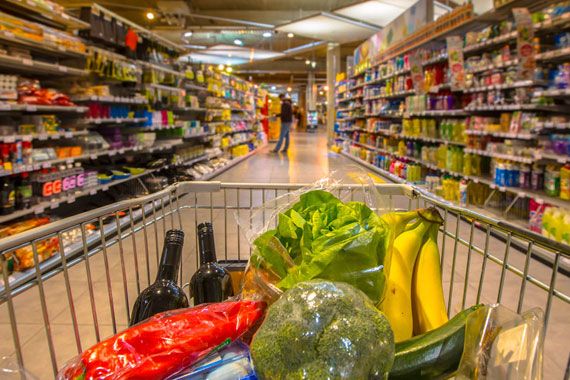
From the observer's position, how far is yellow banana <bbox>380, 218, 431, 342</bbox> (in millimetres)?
992

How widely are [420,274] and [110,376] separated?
0.84m

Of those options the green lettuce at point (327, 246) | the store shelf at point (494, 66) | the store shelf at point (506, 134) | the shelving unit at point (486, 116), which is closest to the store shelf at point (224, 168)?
the shelving unit at point (486, 116)

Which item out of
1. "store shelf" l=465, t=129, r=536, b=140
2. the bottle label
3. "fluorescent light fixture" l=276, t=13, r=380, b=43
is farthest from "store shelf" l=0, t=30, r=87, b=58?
"fluorescent light fixture" l=276, t=13, r=380, b=43

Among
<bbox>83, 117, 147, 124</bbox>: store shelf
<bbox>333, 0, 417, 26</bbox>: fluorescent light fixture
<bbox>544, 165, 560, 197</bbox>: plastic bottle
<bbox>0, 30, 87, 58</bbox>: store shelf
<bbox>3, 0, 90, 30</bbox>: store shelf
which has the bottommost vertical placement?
<bbox>544, 165, 560, 197</bbox>: plastic bottle

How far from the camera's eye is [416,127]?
6.90 metres

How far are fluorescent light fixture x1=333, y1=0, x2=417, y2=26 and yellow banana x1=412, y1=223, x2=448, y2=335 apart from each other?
7562 mm

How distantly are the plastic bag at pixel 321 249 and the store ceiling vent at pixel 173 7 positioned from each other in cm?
1136

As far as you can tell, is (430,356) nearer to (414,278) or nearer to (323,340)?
(323,340)

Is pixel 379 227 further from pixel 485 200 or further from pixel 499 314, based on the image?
pixel 485 200

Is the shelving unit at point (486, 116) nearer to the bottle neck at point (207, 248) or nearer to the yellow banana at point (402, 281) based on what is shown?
the yellow banana at point (402, 281)

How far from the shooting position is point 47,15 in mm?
3951

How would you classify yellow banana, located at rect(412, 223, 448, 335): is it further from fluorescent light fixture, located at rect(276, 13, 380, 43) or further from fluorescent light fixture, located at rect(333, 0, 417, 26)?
fluorescent light fixture, located at rect(276, 13, 380, 43)

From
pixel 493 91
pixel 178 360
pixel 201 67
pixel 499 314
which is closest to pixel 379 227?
pixel 499 314

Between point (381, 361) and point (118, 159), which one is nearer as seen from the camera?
point (381, 361)
